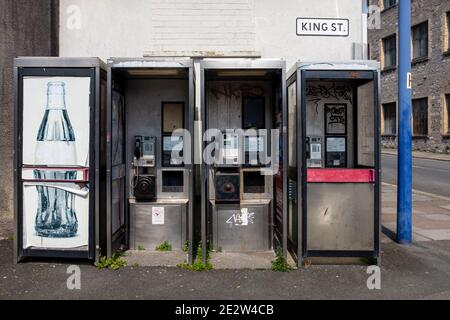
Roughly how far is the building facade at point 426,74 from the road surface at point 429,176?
4.16 metres

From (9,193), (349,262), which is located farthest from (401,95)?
(9,193)

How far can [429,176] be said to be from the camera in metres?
15.1

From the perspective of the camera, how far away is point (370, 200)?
5.31 metres

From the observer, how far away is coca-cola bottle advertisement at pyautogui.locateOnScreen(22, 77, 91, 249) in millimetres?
5223

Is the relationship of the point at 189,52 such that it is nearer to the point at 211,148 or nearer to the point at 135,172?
the point at 211,148

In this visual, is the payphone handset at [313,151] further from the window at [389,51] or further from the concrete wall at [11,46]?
the window at [389,51]

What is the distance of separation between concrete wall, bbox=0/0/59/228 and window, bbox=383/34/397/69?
2513 centimetres

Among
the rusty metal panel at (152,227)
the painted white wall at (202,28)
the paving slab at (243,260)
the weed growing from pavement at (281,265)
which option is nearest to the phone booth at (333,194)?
the weed growing from pavement at (281,265)

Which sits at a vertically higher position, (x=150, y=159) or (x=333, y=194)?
(x=150, y=159)

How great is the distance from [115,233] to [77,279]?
1.10 meters

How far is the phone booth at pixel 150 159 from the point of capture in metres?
5.86

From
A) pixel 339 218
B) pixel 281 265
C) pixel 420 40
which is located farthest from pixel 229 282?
pixel 420 40

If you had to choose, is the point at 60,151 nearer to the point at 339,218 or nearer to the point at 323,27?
the point at 339,218

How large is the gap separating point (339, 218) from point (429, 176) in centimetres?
1150
